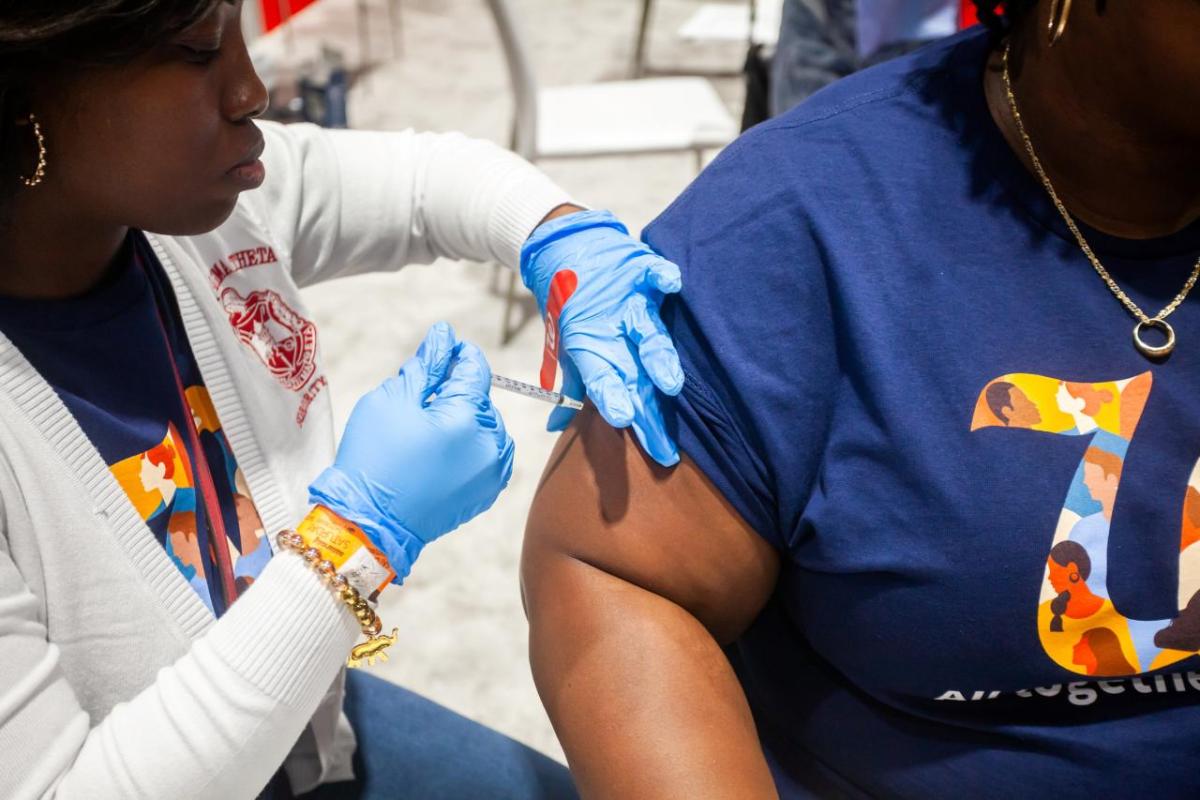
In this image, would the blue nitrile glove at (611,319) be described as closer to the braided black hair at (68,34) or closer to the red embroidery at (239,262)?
the red embroidery at (239,262)

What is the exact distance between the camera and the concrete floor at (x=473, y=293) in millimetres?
1800

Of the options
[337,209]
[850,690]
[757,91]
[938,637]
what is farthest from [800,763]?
[757,91]

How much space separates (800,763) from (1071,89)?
55 cm

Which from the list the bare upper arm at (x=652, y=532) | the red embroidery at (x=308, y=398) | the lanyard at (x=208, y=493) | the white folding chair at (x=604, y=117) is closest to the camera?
the bare upper arm at (x=652, y=532)

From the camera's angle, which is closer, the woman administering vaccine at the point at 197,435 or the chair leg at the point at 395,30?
the woman administering vaccine at the point at 197,435

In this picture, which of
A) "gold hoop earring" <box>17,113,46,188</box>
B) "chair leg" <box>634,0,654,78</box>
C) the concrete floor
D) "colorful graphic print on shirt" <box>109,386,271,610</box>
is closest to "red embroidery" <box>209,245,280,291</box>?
"colorful graphic print on shirt" <box>109,386,271,610</box>

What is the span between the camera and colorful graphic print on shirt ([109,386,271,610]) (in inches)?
34.3

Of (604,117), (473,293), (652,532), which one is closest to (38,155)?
(652,532)

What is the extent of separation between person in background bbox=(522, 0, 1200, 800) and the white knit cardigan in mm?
207

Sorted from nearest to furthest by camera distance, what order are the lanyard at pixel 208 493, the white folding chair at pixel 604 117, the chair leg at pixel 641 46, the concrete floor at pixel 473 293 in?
the lanyard at pixel 208 493 < the concrete floor at pixel 473 293 < the white folding chair at pixel 604 117 < the chair leg at pixel 641 46

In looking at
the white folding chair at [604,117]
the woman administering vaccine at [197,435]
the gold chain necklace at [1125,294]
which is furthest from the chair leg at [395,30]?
the gold chain necklace at [1125,294]

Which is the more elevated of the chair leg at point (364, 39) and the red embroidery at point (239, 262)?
the red embroidery at point (239, 262)

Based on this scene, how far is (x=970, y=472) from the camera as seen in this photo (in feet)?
2.46

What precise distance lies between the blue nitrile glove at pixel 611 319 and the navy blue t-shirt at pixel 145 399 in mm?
294
